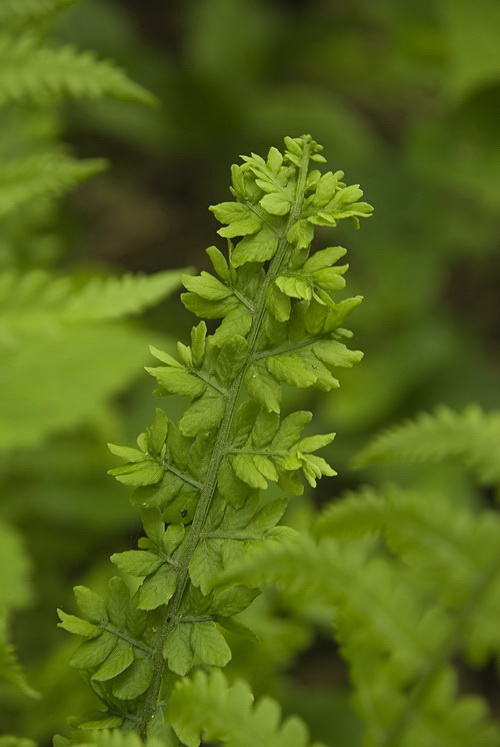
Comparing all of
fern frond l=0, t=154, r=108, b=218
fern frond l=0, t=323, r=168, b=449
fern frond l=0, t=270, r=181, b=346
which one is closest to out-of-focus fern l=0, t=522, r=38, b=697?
fern frond l=0, t=323, r=168, b=449

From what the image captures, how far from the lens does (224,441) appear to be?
0.65m

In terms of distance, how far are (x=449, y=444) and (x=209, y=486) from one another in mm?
187

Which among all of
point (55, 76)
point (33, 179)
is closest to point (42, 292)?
point (33, 179)

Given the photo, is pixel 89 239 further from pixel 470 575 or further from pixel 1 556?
pixel 470 575

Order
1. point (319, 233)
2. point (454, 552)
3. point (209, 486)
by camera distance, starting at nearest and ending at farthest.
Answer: point (454, 552), point (209, 486), point (319, 233)

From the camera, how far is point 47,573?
1.94 m

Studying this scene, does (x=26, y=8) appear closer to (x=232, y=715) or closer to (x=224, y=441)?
(x=224, y=441)

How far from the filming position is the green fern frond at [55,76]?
4.18 feet

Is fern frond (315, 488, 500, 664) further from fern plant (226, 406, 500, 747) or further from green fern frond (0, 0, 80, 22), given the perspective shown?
green fern frond (0, 0, 80, 22)

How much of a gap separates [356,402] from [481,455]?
2.22 metres

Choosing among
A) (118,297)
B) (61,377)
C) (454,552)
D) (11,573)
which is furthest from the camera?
(61,377)

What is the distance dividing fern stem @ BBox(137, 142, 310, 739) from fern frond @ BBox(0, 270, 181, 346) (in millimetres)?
564

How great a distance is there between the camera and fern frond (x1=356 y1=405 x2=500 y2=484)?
0.53 meters

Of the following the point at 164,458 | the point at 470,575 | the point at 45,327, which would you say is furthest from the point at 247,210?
the point at 45,327
